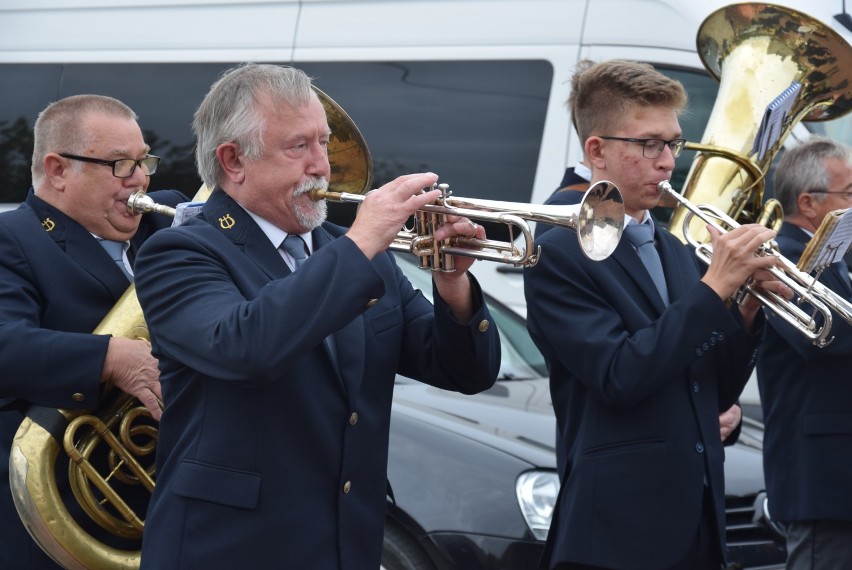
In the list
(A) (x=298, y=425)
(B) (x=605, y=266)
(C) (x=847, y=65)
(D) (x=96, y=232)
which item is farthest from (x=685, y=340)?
(C) (x=847, y=65)

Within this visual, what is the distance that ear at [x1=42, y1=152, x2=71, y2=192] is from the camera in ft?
12.0

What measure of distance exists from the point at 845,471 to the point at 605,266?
1.20 metres

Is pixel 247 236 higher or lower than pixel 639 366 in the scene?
higher

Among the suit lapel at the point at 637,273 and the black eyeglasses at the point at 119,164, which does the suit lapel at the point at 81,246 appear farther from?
the suit lapel at the point at 637,273

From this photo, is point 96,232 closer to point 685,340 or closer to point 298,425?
point 298,425

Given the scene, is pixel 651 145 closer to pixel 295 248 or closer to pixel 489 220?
pixel 489 220

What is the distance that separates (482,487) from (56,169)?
1691 mm

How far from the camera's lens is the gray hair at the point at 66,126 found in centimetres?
366

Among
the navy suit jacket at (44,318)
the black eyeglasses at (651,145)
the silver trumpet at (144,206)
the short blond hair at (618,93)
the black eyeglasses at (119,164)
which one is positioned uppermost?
the short blond hair at (618,93)

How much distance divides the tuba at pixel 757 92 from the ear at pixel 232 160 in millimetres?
1980

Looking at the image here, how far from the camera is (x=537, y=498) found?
4441mm

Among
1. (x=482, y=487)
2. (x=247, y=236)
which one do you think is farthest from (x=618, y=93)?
(x=482, y=487)

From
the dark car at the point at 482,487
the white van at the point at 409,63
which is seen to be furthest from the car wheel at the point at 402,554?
the white van at the point at 409,63

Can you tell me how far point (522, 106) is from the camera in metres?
7.75
